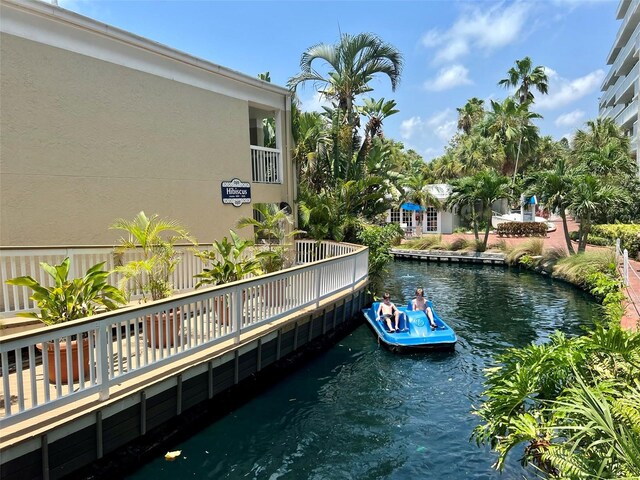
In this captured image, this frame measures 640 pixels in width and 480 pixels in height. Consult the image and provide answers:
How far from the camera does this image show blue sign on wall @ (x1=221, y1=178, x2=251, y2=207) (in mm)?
11696

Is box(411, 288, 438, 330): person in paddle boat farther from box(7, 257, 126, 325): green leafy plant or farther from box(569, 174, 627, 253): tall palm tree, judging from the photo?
→ box(569, 174, 627, 253): tall palm tree

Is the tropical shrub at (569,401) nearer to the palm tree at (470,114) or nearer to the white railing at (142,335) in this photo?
the white railing at (142,335)

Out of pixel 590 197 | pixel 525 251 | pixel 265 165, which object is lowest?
pixel 525 251

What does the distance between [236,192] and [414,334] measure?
20.0 feet

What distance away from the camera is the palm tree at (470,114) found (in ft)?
161

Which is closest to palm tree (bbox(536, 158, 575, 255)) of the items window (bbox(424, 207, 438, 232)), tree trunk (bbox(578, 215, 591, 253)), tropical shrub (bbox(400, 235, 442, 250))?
tree trunk (bbox(578, 215, 591, 253))

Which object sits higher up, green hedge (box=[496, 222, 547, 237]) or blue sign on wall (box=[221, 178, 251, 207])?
blue sign on wall (box=[221, 178, 251, 207])

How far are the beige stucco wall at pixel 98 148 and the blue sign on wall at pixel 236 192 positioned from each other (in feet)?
0.65

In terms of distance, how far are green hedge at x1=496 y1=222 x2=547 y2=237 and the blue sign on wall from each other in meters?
24.0

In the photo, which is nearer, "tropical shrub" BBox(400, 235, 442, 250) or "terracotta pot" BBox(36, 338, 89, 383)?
"terracotta pot" BBox(36, 338, 89, 383)

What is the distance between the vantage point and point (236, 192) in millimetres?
11992

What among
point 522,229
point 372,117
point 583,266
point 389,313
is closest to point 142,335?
point 389,313

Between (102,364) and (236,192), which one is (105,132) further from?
(102,364)

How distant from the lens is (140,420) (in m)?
5.55
